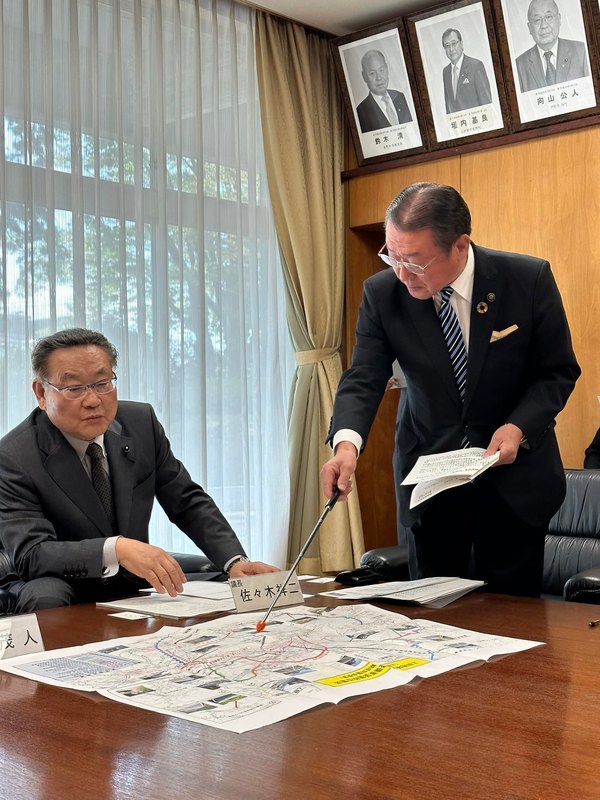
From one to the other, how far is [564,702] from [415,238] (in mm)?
1328

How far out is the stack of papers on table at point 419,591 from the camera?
208 centimetres

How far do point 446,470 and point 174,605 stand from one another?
0.65m

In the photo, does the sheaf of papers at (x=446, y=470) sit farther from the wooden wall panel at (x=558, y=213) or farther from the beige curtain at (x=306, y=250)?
the beige curtain at (x=306, y=250)

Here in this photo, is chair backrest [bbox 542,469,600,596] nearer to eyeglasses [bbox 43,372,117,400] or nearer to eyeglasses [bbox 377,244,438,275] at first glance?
eyeglasses [bbox 377,244,438,275]

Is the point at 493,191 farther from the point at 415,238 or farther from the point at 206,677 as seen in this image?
the point at 206,677

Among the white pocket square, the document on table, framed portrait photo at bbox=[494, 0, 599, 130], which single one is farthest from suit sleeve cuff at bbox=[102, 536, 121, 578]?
framed portrait photo at bbox=[494, 0, 599, 130]

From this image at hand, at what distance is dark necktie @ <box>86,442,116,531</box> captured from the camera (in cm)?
262

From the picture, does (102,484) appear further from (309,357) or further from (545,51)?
(545,51)

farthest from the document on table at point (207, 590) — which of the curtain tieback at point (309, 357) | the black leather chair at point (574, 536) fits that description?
the curtain tieback at point (309, 357)

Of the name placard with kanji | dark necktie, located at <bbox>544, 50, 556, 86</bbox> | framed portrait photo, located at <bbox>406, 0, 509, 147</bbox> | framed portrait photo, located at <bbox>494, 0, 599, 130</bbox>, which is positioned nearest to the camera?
the name placard with kanji

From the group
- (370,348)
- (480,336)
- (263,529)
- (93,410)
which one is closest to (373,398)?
(370,348)

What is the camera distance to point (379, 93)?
557cm

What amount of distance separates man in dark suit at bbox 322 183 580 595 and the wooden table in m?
0.95

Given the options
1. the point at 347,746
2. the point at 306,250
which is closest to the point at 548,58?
the point at 306,250
